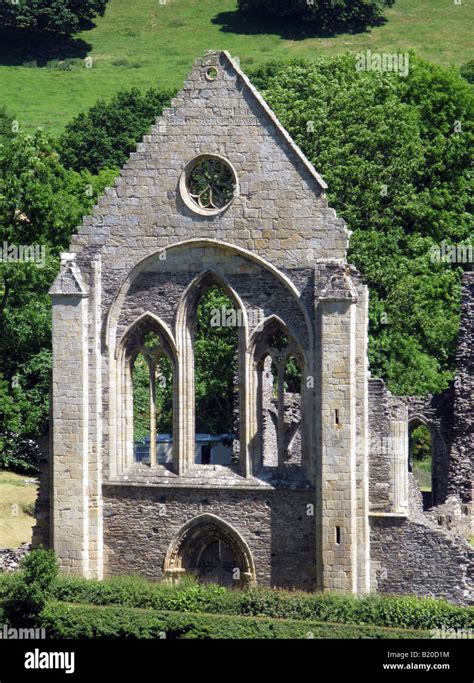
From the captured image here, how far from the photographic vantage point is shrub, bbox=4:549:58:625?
1672 inches

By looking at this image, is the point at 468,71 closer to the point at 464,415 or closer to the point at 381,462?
the point at 464,415

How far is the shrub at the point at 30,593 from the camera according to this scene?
4247 cm

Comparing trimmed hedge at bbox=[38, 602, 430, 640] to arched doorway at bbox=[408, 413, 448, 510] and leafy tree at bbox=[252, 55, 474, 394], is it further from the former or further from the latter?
leafy tree at bbox=[252, 55, 474, 394]

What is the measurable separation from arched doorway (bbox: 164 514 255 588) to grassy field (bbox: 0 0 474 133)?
57502mm

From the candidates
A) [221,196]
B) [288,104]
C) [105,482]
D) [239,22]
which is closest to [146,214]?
[221,196]

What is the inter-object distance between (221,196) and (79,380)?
4979 mm

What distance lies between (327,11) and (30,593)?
7337cm

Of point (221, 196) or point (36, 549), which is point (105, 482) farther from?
point (221, 196)

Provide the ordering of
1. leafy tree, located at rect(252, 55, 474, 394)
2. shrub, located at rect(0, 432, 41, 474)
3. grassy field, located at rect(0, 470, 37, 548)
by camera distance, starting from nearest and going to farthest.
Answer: grassy field, located at rect(0, 470, 37, 548)
shrub, located at rect(0, 432, 41, 474)
leafy tree, located at rect(252, 55, 474, 394)

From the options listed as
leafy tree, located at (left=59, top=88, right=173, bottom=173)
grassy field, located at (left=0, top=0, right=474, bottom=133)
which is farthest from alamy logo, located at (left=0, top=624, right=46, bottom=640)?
grassy field, located at (left=0, top=0, right=474, bottom=133)

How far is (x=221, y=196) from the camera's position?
4459 cm

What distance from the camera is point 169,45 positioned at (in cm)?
11488

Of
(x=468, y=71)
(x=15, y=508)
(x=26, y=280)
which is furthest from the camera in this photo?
(x=468, y=71)

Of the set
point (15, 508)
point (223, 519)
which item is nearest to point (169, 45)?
point (15, 508)
